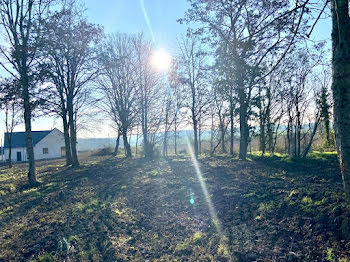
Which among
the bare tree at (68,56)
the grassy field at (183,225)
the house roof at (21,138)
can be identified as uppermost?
the bare tree at (68,56)

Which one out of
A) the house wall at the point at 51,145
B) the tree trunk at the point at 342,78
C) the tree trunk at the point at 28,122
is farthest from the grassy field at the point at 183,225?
the house wall at the point at 51,145

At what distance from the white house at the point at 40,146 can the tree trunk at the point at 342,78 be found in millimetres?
37631

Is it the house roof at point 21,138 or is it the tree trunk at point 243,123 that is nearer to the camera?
the tree trunk at point 243,123

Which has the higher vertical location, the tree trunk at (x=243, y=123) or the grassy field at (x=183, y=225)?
the tree trunk at (x=243, y=123)

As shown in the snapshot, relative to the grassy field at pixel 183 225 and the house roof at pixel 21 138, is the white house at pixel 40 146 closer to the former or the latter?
the house roof at pixel 21 138

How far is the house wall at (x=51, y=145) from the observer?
115 ft

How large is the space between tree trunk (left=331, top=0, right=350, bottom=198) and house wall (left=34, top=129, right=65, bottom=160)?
37.6 m

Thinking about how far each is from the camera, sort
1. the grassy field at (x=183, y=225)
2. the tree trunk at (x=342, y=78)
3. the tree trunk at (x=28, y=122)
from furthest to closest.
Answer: the tree trunk at (x=28, y=122) < the grassy field at (x=183, y=225) < the tree trunk at (x=342, y=78)

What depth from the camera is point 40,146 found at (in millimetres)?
35156

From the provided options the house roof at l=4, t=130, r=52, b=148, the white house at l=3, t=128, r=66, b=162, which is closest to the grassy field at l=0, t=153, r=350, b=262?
the white house at l=3, t=128, r=66, b=162

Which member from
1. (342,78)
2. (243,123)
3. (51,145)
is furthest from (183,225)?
(51,145)

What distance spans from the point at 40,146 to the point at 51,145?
1667 mm

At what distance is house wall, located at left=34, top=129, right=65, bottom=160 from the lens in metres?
34.9

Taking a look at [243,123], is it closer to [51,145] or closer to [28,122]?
[28,122]
